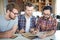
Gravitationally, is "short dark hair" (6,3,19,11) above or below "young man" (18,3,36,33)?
above

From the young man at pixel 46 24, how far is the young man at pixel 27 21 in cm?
7

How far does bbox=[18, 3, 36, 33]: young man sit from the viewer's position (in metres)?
1.71

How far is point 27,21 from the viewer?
5.65 feet

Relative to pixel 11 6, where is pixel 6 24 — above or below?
below

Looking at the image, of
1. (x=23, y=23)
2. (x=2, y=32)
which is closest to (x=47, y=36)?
(x=23, y=23)

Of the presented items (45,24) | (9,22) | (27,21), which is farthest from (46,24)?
(9,22)

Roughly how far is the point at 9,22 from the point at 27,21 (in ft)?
0.57

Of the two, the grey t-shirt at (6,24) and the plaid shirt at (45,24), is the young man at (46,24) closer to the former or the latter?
the plaid shirt at (45,24)

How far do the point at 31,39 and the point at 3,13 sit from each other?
1.21 feet

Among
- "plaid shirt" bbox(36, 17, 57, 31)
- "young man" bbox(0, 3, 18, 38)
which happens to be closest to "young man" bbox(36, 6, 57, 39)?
"plaid shirt" bbox(36, 17, 57, 31)

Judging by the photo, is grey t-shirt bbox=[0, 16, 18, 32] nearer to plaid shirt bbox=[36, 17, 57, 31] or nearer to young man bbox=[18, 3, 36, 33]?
young man bbox=[18, 3, 36, 33]

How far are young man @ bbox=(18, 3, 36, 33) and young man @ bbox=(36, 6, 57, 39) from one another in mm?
65

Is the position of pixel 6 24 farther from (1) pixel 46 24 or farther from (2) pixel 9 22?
(1) pixel 46 24

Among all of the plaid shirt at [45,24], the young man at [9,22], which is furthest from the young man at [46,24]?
the young man at [9,22]
